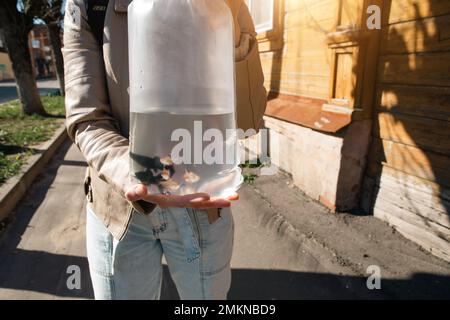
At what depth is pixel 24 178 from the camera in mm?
4879

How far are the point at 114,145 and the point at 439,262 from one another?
2.76 m

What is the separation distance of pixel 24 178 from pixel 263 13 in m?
4.27

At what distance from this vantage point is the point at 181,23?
1.33 m

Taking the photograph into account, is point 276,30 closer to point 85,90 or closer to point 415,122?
point 415,122

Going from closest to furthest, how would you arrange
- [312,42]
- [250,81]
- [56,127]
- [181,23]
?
1. [181,23]
2. [250,81]
3. [312,42]
4. [56,127]

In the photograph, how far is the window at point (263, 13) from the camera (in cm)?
531

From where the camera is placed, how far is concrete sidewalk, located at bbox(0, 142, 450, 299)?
9.07 feet

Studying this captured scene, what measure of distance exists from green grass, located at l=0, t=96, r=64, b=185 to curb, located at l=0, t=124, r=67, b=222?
104 mm

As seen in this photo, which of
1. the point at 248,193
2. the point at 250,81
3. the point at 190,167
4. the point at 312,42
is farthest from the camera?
the point at 248,193

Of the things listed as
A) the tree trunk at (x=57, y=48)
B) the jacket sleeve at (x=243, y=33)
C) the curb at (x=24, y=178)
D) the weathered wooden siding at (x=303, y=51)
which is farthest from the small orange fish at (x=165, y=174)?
the tree trunk at (x=57, y=48)

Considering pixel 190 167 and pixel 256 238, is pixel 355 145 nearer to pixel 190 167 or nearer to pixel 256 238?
pixel 256 238

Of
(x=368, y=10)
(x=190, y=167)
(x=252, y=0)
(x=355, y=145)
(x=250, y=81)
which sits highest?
(x=252, y=0)

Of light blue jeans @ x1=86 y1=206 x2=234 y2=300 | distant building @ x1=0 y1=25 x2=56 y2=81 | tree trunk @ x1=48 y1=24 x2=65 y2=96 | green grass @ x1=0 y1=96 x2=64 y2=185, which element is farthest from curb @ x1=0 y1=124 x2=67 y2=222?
distant building @ x1=0 y1=25 x2=56 y2=81
